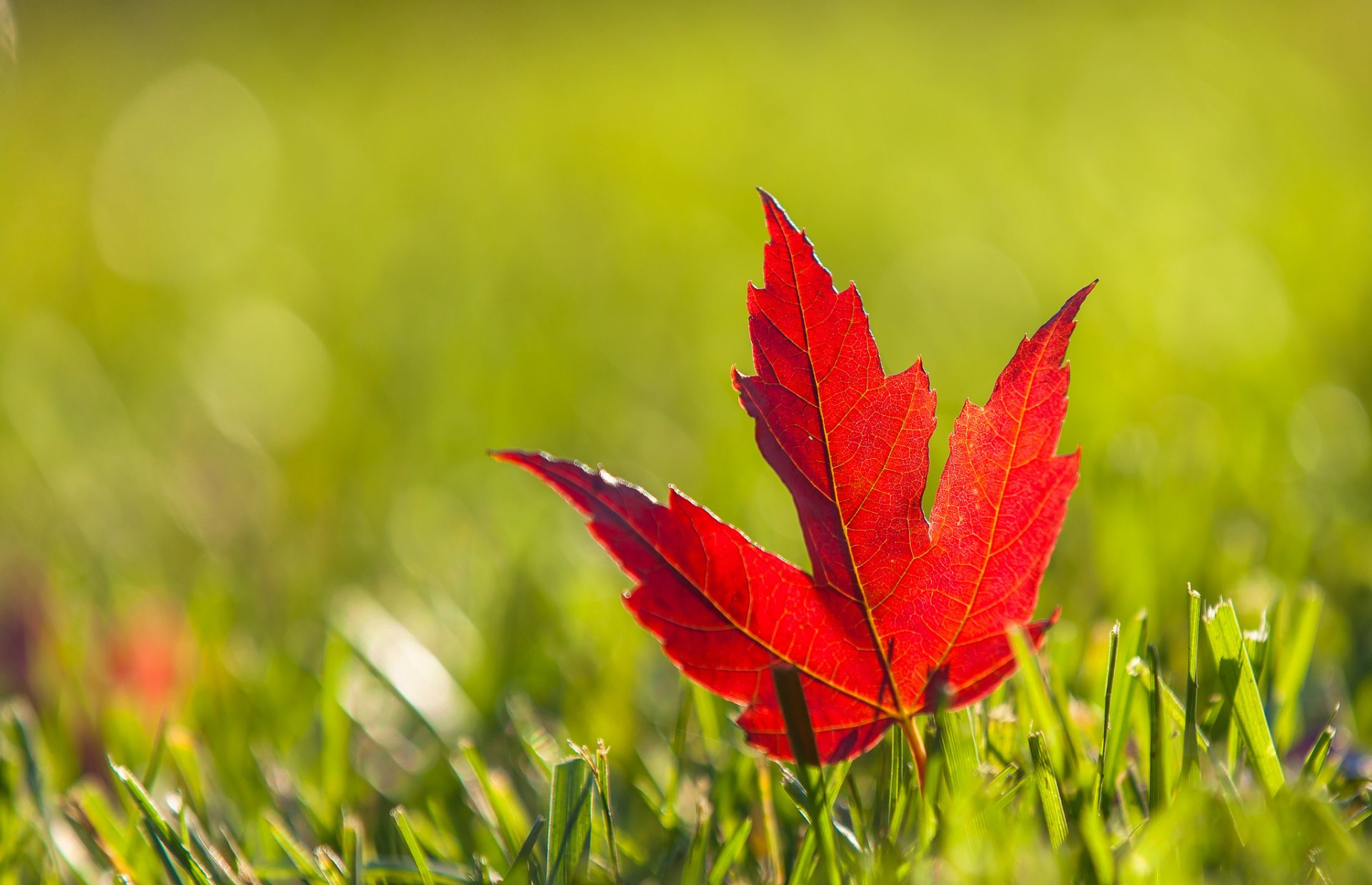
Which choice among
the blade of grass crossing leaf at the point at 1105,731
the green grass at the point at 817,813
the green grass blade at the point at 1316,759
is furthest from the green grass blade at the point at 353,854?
the green grass blade at the point at 1316,759

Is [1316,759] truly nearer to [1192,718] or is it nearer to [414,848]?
[1192,718]

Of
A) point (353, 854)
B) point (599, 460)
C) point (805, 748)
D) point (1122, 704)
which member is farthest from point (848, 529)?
point (599, 460)

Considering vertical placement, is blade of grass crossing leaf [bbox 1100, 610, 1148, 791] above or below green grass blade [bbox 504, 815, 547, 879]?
above

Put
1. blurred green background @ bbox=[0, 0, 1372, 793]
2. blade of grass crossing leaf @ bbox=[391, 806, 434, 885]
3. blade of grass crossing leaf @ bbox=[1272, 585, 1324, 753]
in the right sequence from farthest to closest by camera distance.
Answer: blurred green background @ bbox=[0, 0, 1372, 793] → blade of grass crossing leaf @ bbox=[1272, 585, 1324, 753] → blade of grass crossing leaf @ bbox=[391, 806, 434, 885]

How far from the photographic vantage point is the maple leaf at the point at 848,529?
1.79ft

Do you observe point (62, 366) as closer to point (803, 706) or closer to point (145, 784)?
point (145, 784)

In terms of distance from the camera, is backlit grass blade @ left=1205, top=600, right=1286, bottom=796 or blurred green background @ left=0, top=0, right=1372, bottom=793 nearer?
backlit grass blade @ left=1205, top=600, right=1286, bottom=796

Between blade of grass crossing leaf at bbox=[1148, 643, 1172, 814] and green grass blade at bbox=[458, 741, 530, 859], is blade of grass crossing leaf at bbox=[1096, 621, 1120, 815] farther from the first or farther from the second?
green grass blade at bbox=[458, 741, 530, 859]

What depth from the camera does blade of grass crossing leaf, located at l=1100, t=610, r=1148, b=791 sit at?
0.61 metres

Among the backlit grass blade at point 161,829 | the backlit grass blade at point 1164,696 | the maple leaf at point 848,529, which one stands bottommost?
the backlit grass blade at point 161,829

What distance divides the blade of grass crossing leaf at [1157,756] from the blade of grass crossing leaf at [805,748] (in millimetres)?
179

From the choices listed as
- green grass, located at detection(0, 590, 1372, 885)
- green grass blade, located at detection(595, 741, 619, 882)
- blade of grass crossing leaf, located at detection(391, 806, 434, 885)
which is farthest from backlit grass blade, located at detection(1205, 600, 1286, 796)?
blade of grass crossing leaf, located at detection(391, 806, 434, 885)

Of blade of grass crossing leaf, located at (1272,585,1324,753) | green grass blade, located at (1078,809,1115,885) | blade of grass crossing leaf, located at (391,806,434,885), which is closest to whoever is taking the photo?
green grass blade, located at (1078,809,1115,885)

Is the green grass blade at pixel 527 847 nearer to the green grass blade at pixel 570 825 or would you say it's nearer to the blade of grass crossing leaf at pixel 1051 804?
the green grass blade at pixel 570 825
